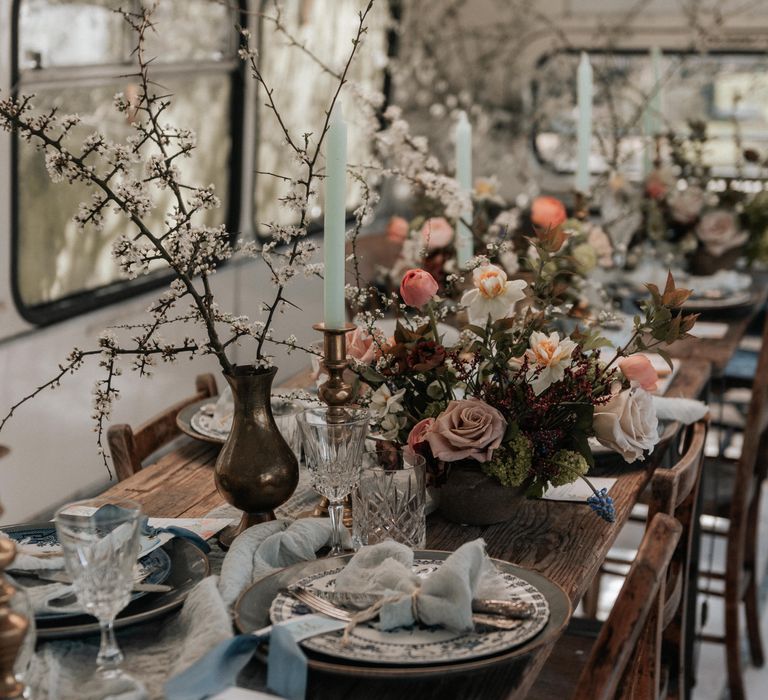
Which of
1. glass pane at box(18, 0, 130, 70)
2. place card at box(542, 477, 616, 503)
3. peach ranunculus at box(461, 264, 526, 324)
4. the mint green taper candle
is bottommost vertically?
place card at box(542, 477, 616, 503)

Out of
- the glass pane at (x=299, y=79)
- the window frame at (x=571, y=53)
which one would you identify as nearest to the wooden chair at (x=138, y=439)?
the glass pane at (x=299, y=79)

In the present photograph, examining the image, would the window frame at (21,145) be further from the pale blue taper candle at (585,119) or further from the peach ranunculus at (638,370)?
the peach ranunculus at (638,370)

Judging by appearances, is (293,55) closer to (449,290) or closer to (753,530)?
(753,530)

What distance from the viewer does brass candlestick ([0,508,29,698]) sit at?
0.97 meters

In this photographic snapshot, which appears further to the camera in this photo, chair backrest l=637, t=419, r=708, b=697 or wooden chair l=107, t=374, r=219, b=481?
wooden chair l=107, t=374, r=219, b=481

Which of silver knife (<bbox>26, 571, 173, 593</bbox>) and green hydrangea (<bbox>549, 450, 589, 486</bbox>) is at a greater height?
green hydrangea (<bbox>549, 450, 589, 486</bbox>)

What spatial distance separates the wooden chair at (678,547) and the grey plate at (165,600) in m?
0.57

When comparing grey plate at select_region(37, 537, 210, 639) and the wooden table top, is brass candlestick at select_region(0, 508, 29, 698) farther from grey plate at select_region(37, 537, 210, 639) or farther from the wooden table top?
the wooden table top

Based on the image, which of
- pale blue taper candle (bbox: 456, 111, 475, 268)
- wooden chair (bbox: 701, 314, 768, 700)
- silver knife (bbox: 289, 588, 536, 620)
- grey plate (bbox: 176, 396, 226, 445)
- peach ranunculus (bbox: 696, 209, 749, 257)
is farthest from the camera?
peach ranunculus (bbox: 696, 209, 749, 257)

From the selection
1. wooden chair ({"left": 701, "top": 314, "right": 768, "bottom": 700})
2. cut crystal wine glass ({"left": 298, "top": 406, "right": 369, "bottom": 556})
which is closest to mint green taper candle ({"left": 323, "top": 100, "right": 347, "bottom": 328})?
cut crystal wine glass ({"left": 298, "top": 406, "right": 369, "bottom": 556})

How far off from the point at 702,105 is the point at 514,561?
12.4 feet

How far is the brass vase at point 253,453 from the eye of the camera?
4.72ft

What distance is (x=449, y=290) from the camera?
1.62 m

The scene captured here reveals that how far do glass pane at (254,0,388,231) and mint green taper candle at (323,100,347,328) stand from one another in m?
2.36
